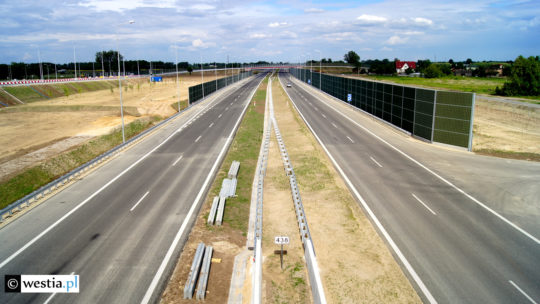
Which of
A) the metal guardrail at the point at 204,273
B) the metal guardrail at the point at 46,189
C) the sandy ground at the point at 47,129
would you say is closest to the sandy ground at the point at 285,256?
the metal guardrail at the point at 204,273

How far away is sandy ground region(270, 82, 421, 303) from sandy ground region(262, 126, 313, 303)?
→ 2.34 ft

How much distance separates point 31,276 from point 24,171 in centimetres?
Answer: 1837

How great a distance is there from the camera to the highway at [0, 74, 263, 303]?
12883 mm

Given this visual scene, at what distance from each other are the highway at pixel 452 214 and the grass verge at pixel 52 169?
21.6 m

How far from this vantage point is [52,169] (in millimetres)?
29391

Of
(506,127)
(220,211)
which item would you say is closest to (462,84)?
(506,127)

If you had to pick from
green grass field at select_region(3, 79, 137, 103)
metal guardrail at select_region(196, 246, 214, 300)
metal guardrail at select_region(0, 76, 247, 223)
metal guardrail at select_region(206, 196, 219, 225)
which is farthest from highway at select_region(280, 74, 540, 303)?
green grass field at select_region(3, 79, 137, 103)

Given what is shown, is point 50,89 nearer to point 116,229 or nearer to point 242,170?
point 242,170

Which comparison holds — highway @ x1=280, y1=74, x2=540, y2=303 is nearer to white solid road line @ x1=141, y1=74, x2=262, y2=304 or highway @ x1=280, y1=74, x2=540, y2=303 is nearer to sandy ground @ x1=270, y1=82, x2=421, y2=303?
sandy ground @ x1=270, y1=82, x2=421, y2=303

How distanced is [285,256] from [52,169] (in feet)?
77.7

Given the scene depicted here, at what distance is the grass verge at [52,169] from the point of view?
2398 centimetres

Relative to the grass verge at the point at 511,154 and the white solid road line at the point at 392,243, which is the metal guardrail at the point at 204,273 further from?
the grass verge at the point at 511,154

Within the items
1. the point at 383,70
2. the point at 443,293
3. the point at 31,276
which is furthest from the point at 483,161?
the point at 383,70

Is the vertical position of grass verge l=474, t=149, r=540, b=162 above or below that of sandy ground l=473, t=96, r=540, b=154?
below
